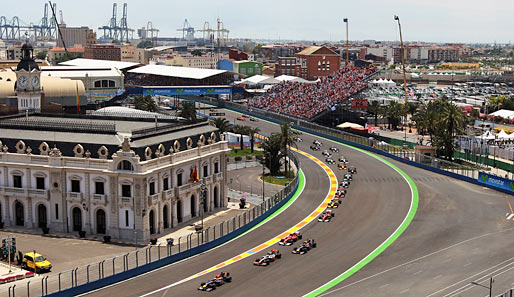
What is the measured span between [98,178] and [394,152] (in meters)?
69.9

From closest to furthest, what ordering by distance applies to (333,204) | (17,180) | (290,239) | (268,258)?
1. (268,258)
2. (290,239)
3. (17,180)
4. (333,204)

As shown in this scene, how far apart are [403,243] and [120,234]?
30401 mm

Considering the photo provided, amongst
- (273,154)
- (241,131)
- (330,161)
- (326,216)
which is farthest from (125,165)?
(241,131)

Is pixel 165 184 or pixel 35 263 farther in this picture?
pixel 165 184

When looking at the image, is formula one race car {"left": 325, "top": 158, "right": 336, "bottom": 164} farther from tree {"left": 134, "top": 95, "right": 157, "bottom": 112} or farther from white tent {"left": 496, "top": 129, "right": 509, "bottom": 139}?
tree {"left": 134, "top": 95, "right": 157, "bottom": 112}

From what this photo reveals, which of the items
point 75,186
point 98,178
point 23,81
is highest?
point 23,81

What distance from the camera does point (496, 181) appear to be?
355 feet

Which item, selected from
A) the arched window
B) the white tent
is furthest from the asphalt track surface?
the white tent

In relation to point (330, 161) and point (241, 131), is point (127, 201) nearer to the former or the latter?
point (330, 161)

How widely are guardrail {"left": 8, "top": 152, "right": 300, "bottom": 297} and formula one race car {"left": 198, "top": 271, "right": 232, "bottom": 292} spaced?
296 inches

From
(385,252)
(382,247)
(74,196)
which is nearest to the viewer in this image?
(385,252)

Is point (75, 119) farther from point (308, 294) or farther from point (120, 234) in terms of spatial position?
point (308, 294)

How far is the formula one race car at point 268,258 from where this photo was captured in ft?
232

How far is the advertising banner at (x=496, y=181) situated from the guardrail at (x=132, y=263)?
3796 cm
